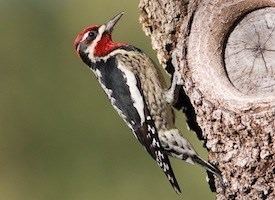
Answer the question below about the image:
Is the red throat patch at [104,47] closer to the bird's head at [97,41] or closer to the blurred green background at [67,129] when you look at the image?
the bird's head at [97,41]

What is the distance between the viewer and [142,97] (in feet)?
17.7

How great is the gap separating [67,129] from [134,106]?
5.70 metres

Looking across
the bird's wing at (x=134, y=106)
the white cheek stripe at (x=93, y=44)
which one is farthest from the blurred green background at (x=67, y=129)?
the bird's wing at (x=134, y=106)

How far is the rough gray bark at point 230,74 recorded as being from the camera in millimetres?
4812

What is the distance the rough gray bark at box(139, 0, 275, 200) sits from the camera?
189 inches

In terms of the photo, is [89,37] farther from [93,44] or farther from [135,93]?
[135,93]

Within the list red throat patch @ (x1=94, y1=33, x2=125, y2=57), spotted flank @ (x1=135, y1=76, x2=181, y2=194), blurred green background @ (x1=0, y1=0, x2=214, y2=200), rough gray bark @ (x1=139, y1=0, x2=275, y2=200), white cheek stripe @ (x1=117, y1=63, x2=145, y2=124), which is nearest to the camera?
rough gray bark @ (x1=139, y1=0, x2=275, y2=200)

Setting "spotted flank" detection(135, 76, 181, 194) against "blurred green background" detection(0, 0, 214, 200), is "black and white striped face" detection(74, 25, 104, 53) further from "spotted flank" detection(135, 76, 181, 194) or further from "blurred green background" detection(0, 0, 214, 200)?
"blurred green background" detection(0, 0, 214, 200)

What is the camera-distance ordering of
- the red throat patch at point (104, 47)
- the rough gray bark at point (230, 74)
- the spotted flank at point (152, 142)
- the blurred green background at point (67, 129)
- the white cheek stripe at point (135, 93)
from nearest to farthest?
the rough gray bark at point (230, 74), the spotted flank at point (152, 142), the white cheek stripe at point (135, 93), the red throat patch at point (104, 47), the blurred green background at point (67, 129)

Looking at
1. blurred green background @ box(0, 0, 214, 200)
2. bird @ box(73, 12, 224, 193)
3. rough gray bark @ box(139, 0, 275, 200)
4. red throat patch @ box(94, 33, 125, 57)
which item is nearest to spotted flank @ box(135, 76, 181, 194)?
bird @ box(73, 12, 224, 193)

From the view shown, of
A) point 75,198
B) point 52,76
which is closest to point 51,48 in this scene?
point 52,76

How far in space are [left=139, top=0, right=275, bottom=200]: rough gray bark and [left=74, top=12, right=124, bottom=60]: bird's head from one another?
1.42 ft

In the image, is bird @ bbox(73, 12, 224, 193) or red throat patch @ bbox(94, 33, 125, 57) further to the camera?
red throat patch @ bbox(94, 33, 125, 57)

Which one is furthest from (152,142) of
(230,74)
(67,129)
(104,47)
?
(67,129)
